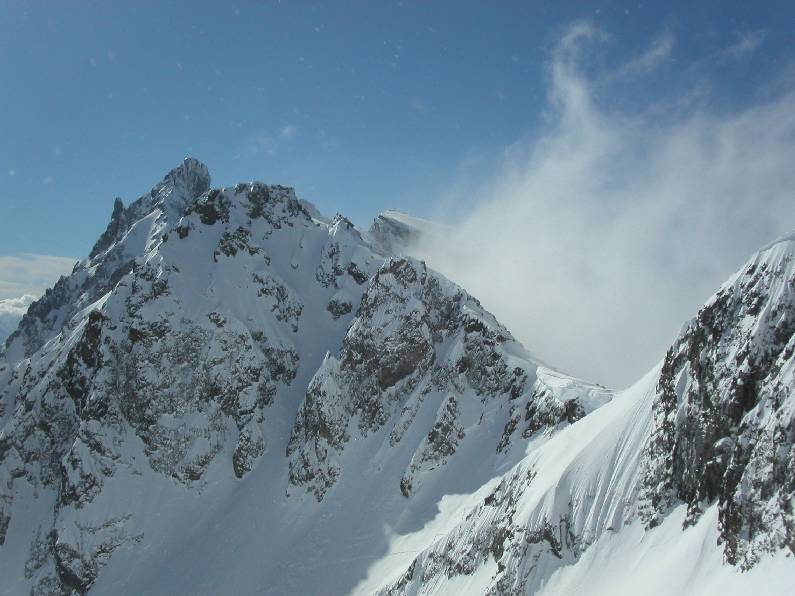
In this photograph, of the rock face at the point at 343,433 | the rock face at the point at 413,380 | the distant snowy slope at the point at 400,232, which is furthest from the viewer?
the distant snowy slope at the point at 400,232

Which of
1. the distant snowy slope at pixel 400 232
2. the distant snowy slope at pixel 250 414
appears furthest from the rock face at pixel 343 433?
the distant snowy slope at pixel 400 232

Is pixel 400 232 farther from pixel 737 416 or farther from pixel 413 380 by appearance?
pixel 737 416

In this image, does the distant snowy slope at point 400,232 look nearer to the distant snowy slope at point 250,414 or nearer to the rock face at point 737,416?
the distant snowy slope at point 250,414

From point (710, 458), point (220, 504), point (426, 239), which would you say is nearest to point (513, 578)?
point (710, 458)

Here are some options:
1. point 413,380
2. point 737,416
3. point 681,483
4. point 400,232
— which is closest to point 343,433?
point 413,380

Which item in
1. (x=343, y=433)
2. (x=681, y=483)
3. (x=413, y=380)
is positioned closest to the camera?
(x=681, y=483)

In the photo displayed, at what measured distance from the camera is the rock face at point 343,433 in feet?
89.9

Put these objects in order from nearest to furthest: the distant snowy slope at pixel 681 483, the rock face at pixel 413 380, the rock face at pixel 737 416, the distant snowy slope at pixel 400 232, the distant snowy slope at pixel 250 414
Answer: the rock face at pixel 737 416
the distant snowy slope at pixel 681 483
the distant snowy slope at pixel 250 414
the rock face at pixel 413 380
the distant snowy slope at pixel 400 232

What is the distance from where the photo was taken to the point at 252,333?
3295 inches

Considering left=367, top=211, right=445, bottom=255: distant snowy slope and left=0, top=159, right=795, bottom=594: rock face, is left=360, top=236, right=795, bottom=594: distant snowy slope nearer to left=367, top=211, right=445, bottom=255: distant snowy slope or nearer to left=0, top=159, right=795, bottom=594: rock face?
left=0, top=159, right=795, bottom=594: rock face

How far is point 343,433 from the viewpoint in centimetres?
7031

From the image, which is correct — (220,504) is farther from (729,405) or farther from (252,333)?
(729,405)

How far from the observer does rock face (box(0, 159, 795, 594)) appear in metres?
27.4

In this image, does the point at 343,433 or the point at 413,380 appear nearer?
the point at 343,433
